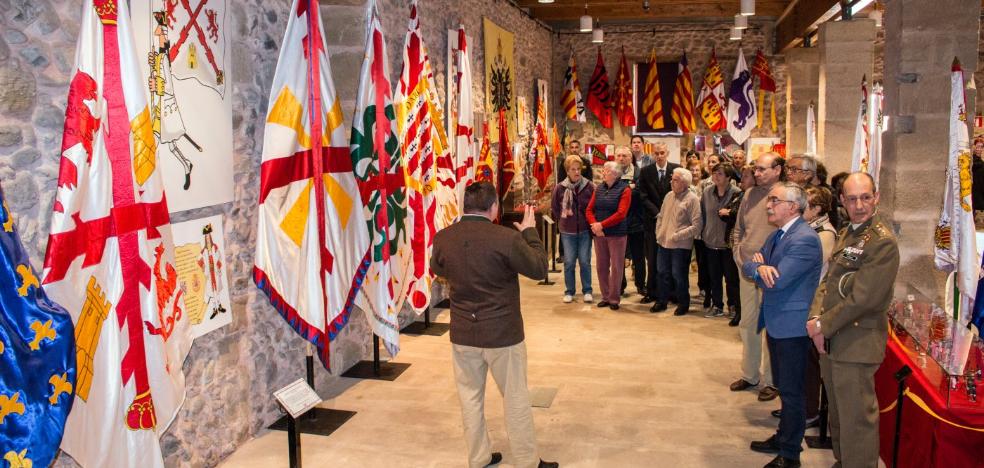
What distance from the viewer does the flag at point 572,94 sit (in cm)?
1318

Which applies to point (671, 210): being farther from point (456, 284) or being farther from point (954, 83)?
point (456, 284)

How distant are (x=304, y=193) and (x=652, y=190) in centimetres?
418

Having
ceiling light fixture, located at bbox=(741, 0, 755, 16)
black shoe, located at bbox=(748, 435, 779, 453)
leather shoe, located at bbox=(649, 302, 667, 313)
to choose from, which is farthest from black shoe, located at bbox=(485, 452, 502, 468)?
ceiling light fixture, located at bbox=(741, 0, 755, 16)

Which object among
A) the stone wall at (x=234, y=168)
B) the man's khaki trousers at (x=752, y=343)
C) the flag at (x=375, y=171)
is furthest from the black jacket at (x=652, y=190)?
the flag at (x=375, y=171)

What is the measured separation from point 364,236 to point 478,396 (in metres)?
1.36

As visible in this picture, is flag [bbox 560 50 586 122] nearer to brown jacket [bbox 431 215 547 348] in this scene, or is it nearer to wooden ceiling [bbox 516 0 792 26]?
wooden ceiling [bbox 516 0 792 26]

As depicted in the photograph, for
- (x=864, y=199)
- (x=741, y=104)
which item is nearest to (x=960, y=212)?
(x=864, y=199)

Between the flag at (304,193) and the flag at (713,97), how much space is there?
31.6 ft

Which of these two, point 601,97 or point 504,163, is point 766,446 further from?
point 601,97

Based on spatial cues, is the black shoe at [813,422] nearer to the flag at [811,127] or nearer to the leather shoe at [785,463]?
the leather shoe at [785,463]

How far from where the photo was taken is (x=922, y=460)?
3.29 m

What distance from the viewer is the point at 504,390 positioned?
3633 mm

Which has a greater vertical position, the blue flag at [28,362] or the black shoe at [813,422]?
the blue flag at [28,362]

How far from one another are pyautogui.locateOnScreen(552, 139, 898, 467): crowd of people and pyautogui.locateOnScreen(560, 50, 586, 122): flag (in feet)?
14.0
